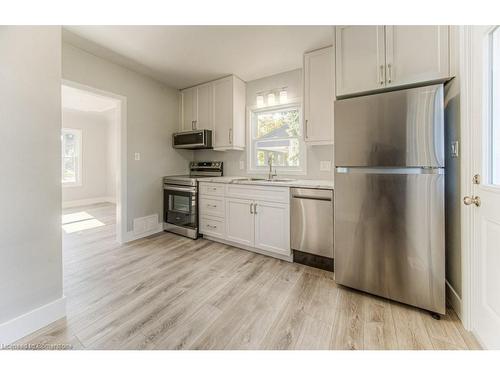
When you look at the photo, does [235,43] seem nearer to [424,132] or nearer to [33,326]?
[424,132]

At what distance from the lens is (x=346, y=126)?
67.9 inches

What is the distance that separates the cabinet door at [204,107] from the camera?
133 inches

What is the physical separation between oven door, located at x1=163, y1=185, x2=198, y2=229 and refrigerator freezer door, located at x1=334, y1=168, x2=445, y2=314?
6.87 ft

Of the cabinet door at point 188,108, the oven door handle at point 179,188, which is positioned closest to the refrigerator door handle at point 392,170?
the oven door handle at point 179,188

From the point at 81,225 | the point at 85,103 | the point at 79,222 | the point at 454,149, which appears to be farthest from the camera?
the point at 85,103

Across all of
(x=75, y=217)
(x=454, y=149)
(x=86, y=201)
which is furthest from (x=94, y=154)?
(x=454, y=149)

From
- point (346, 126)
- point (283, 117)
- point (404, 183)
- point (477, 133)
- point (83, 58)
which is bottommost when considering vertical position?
point (404, 183)

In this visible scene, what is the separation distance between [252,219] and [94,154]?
19.7 ft

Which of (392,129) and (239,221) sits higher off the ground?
(392,129)

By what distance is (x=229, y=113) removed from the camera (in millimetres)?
3188

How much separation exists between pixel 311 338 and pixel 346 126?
5.15 ft

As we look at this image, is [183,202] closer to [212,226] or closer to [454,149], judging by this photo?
[212,226]

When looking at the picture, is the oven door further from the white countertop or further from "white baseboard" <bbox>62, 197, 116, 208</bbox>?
"white baseboard" <bbox>62, 197, 116, 208</bbox>
